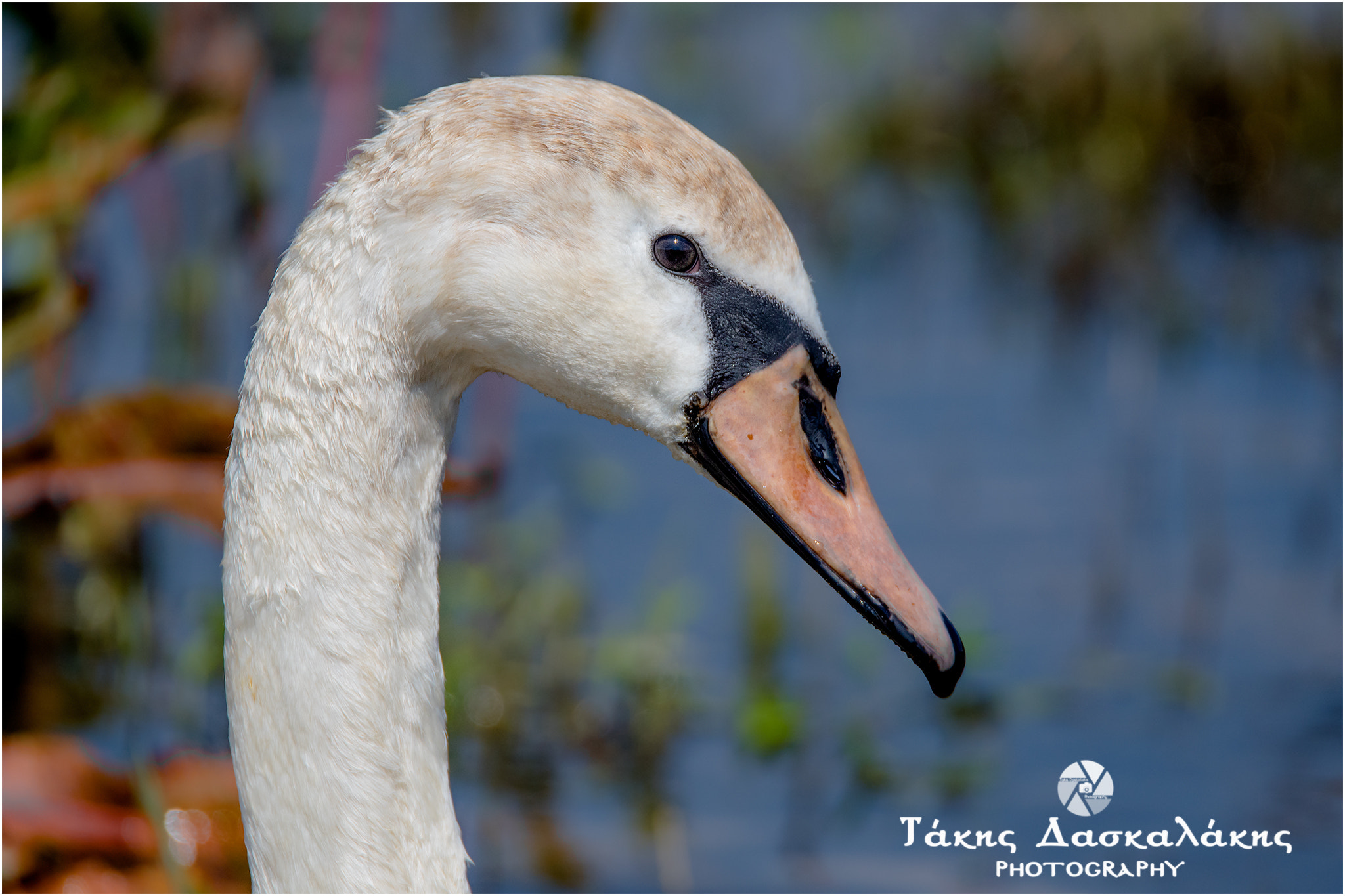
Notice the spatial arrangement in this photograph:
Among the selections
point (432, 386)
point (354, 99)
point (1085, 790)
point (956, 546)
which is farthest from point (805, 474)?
point (956, 546)

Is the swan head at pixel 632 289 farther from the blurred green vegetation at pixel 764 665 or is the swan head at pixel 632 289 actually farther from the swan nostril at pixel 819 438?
the blurred green vegetation at pixel 764 665

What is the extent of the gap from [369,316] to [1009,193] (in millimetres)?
6688

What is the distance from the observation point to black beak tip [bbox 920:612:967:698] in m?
1.86

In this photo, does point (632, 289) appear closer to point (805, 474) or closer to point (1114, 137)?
point (805, 474)

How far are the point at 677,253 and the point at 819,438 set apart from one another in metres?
0.29

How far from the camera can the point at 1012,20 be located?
28.1 ft

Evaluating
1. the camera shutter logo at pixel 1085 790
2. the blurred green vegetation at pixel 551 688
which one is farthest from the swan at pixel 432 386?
the camera shutter logo at pixel 1085 790

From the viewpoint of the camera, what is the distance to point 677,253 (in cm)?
189

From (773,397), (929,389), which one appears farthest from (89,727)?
(929,389)

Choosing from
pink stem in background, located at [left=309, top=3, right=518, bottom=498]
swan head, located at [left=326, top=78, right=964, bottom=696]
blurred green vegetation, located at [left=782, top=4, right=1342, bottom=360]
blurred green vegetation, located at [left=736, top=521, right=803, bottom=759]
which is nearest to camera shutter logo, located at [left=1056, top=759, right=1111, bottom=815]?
blurred green vegetation, located at [left=736, top=521, right=803, bottom=759]

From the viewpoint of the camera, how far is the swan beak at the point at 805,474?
6.28 feet

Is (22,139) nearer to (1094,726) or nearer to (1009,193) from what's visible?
(1094,726)

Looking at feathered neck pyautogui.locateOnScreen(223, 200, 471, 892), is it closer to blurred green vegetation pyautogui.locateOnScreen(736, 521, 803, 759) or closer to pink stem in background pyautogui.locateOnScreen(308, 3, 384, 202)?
pink stem in background pyautogui.locateOnScreen(308, 3, 384, 202)

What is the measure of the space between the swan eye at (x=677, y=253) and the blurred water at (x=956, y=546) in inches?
82.4
